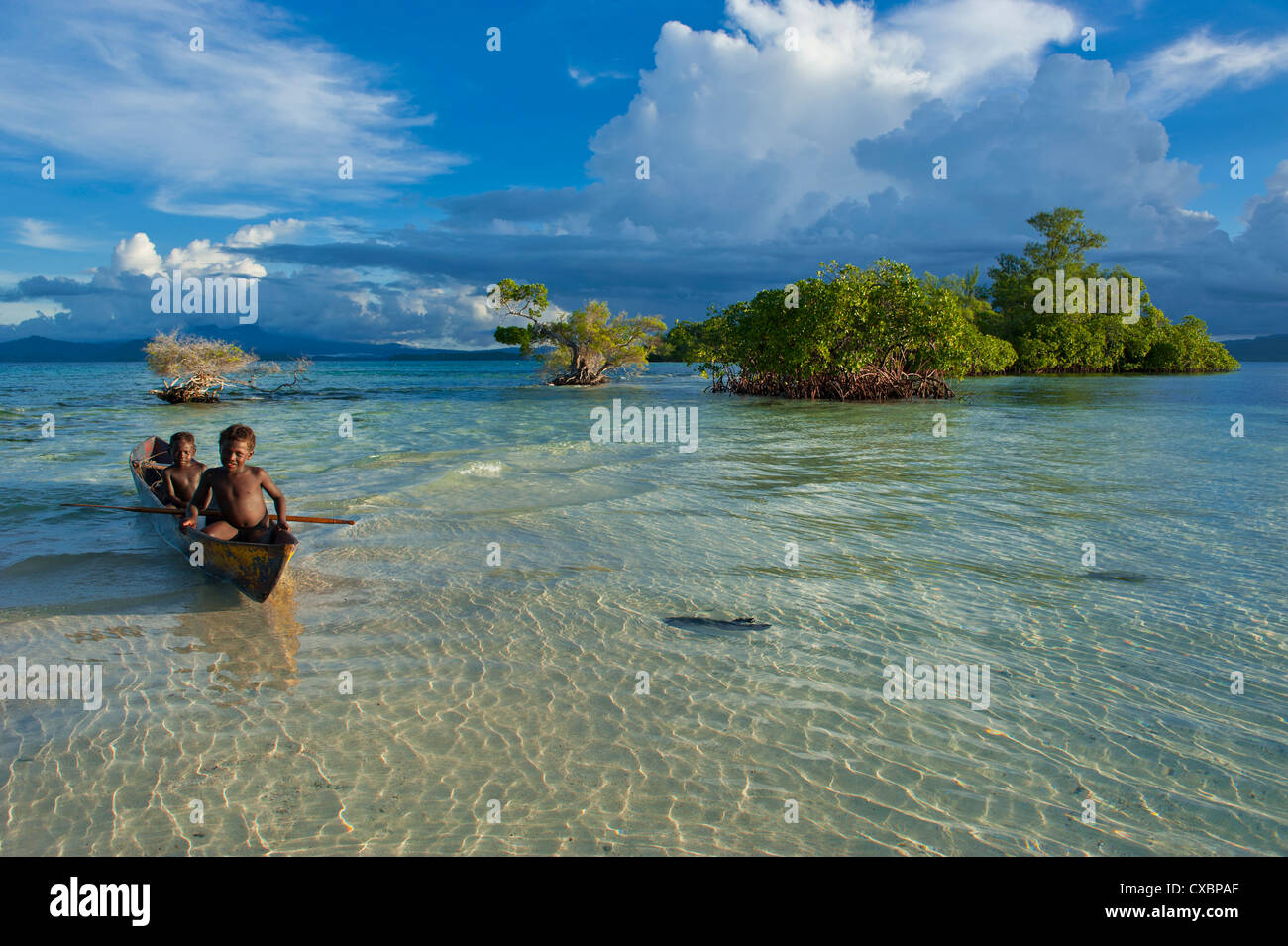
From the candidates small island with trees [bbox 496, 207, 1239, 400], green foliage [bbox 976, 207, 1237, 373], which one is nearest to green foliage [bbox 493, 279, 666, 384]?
small island with trees [bbox 496, 207, 1239, 400]

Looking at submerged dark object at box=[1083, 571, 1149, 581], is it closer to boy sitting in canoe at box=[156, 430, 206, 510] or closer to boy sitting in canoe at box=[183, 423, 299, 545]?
boy sitting in canoe at box=[183, 423, 299, 545]

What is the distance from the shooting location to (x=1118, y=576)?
8484 mm

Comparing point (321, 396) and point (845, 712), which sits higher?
point (321, 396)

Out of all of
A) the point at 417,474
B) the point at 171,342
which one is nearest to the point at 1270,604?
the point at 417,474

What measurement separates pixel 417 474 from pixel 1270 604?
14.9 metres

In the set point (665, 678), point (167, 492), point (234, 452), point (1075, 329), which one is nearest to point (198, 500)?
point (234, 452)

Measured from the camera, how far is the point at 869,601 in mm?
7629

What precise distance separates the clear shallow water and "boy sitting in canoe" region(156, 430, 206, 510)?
768 mm

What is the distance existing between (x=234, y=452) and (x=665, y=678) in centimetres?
537

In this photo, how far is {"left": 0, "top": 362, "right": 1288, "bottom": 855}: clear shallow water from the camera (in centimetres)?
411

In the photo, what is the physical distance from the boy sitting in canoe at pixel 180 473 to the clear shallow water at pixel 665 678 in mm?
768

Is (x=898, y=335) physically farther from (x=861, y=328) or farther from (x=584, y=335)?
(x=584, y=335)
